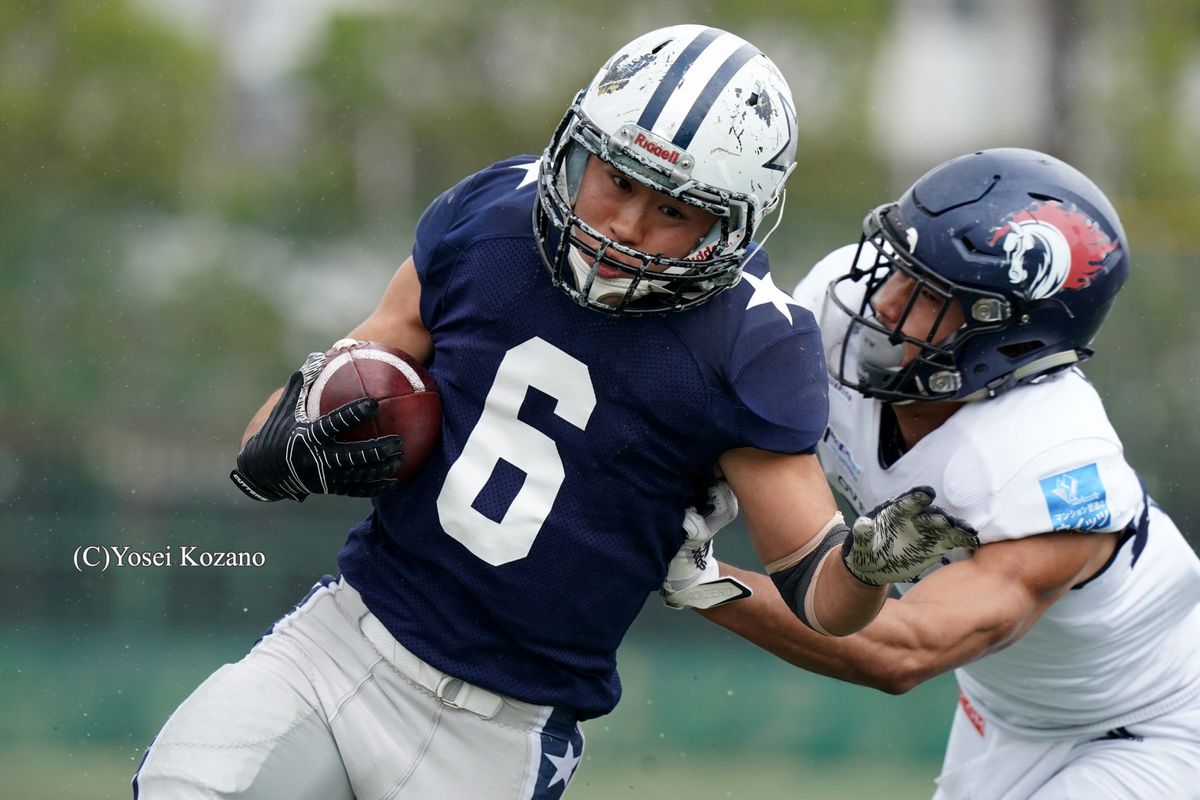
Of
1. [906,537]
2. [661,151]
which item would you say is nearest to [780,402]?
[906,537]

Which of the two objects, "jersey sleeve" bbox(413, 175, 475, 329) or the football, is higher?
"jersey sleeve" bbox(413, 175, 475, 329)

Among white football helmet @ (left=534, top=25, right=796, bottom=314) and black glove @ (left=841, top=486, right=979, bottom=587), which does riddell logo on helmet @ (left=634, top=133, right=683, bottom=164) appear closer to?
white football helmet @ (left=534, top=25, right=796, bottom=314)

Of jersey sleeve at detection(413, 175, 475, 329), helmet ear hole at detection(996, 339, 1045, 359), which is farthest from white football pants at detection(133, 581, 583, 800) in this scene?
helmet ear hole at detection(996, 339, 1045, 359)

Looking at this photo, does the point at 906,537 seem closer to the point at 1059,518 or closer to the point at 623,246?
the point at 623,246

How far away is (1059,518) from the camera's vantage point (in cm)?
276

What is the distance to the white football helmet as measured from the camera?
223cm

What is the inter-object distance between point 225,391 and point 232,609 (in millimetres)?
921

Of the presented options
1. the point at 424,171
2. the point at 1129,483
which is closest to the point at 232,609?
the point at 424,171

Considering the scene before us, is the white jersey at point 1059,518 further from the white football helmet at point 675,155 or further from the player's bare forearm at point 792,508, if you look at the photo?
the white football helmet at point 675,155

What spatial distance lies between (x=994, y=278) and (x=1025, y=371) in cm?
21

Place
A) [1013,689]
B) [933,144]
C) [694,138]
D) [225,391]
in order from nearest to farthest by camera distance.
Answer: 1. [694,138]
2. [1013,689]
3. [225,391]
4. [933,144]

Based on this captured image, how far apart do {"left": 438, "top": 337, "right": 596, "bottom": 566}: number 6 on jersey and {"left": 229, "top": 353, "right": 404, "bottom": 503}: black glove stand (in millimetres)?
123

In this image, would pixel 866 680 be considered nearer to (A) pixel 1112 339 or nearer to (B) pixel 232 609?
(B) pixel 232 609

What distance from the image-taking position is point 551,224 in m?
2.34
